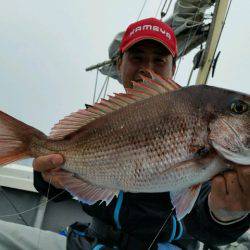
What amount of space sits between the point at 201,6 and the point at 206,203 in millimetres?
3923

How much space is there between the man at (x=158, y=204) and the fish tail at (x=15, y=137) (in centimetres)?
10

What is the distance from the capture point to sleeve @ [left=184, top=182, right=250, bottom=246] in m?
1.85

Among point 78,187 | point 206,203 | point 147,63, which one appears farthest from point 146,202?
point 147,63

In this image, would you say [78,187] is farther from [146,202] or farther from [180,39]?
[180,39]

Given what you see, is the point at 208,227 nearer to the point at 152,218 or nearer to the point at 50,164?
the point at 152,218

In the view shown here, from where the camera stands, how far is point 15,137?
1887 mm

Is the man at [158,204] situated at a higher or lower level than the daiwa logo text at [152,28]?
lower

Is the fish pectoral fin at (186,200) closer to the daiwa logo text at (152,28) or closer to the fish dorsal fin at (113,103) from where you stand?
the fish dorsal fin at (113,103)

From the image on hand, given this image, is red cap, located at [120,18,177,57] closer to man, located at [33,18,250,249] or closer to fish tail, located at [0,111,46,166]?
man, located at [33,18,250,249]

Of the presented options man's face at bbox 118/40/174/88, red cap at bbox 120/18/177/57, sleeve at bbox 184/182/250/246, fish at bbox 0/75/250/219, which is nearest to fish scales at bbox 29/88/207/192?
fish at bbox 0/75/250/219

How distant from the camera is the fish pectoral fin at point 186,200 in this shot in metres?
1.56

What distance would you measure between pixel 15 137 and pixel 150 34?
1.52m

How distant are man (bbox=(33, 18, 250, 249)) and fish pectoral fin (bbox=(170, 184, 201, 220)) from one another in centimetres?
9

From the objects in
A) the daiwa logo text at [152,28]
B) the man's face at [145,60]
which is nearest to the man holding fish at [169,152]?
the man's face at [145,60]
